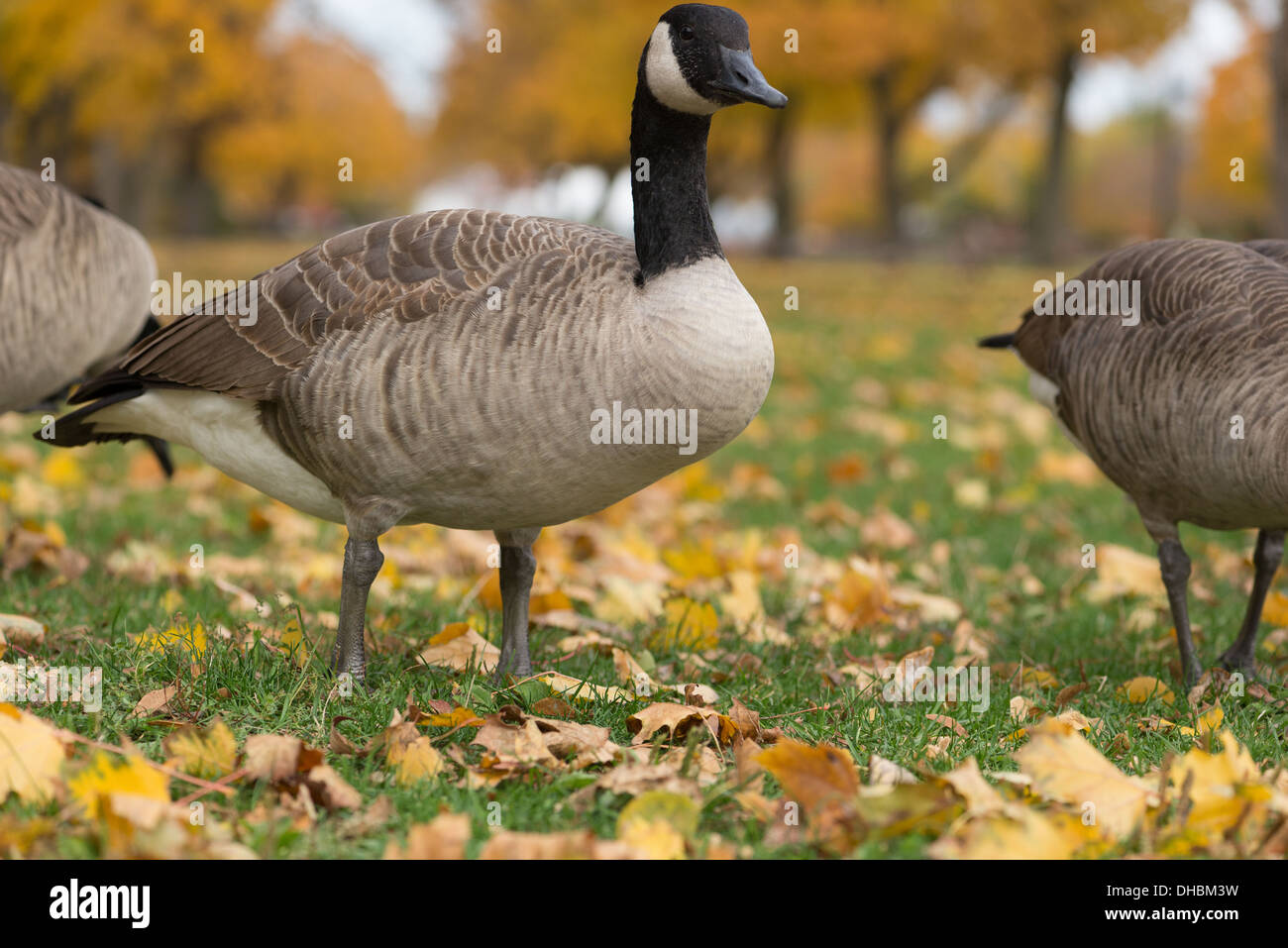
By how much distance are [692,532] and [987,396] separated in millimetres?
5411

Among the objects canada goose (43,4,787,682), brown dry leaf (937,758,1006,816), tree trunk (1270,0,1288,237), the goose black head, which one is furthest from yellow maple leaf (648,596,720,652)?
tree trunk (1270,0,1288,237)

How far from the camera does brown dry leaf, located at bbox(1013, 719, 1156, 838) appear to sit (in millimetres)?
2824

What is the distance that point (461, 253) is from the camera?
376 cm

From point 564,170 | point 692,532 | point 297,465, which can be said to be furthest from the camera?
point 564,170

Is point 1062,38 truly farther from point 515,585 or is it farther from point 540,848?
point 540,848

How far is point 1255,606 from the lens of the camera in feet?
15.4

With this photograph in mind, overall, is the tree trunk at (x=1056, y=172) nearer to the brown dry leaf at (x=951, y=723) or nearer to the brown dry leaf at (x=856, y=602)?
the brown dry leaf at (x=856, y=602)

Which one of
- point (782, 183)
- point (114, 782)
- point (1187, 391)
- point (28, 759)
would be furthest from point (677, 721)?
point (782, 183)

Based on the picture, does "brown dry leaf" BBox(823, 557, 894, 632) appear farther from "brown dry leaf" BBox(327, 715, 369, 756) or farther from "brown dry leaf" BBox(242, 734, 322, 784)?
"brown dry leaf" BBox(242, 734, 322, 784)

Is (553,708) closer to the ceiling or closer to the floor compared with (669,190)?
closer to the floor

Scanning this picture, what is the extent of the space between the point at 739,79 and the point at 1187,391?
1.95 metres

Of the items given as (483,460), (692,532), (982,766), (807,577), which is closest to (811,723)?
(982,766)

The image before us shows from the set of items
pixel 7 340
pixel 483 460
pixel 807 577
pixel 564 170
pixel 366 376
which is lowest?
pixel 807 577

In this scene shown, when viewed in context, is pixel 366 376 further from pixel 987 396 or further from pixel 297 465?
pixel 987 396
